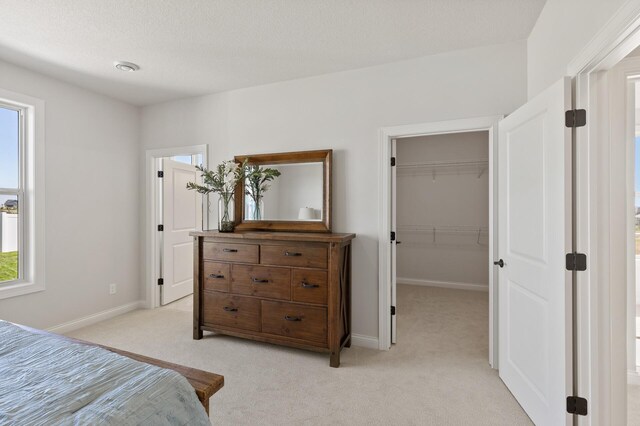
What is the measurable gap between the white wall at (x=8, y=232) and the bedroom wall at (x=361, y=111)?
194cm

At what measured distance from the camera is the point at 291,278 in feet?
8.90

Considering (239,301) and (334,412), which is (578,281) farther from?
(239,301)

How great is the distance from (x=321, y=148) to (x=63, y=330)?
3.24 meters

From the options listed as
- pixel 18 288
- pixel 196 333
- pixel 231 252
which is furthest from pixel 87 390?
pixel 18 288

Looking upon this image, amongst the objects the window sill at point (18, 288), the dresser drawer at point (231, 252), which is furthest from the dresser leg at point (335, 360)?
the window sill at point (18, 288)

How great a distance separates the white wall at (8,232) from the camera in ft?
9.40

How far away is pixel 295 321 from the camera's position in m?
2.70

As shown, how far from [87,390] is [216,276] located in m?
2.09

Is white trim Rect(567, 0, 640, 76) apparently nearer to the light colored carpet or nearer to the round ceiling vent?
the light colored carpet

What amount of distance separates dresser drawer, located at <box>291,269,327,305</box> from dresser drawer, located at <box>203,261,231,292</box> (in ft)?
2.28

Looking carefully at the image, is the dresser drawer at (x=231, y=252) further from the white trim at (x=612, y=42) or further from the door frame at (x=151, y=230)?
the white trim at (x=612, y=42)

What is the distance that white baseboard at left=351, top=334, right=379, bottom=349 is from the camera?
2890 millimetres

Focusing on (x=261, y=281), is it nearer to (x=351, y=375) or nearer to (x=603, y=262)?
(x=351, y=375)

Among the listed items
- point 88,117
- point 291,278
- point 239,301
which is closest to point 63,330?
point 239,301
